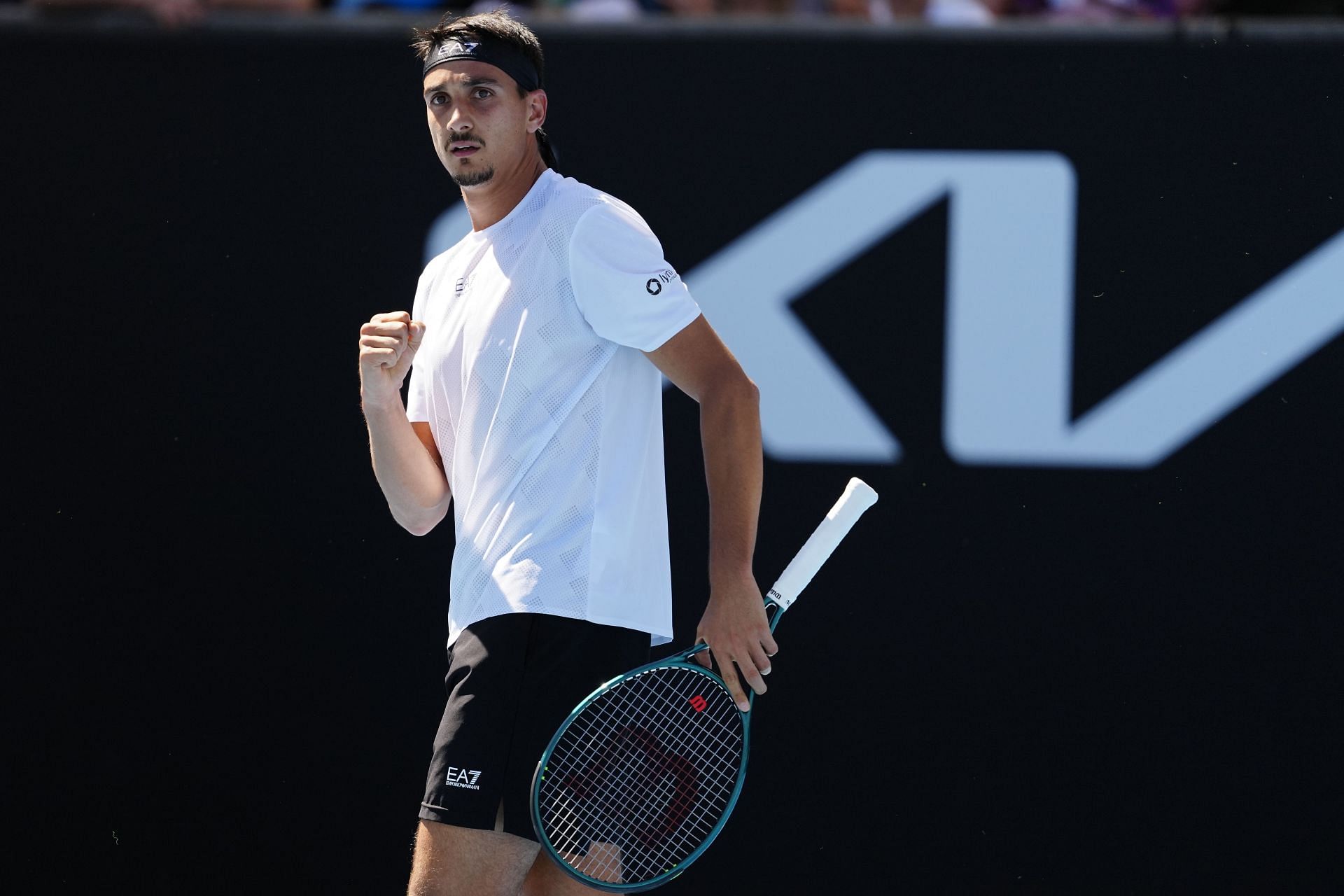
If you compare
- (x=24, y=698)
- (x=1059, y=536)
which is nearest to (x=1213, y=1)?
(x=1059, y=536)

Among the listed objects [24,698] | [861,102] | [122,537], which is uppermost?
[861,102]

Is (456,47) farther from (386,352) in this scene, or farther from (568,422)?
(568,422)

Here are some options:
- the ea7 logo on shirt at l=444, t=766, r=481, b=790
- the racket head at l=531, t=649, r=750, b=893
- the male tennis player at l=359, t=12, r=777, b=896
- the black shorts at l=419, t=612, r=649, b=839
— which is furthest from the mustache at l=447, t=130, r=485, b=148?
the ea7 logo on shirt at l=444, t=766, r=481, b=790

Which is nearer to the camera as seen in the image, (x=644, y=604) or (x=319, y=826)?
(x=644, y=604)

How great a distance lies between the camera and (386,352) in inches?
107

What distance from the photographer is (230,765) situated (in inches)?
158

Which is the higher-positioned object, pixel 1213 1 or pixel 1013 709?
pixel 1213 1

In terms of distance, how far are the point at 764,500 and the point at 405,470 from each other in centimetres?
118

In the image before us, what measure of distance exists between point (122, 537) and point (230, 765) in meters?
0.62

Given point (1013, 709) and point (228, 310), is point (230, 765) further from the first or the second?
point (1013, 709)

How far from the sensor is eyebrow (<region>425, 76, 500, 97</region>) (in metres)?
2.85

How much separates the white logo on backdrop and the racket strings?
3.66 feet

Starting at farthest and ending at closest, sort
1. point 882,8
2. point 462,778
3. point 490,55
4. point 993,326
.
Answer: point 882,8, point 993,326, point 490,55, point 462,778

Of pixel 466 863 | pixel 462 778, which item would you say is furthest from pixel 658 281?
pixel 466 863
